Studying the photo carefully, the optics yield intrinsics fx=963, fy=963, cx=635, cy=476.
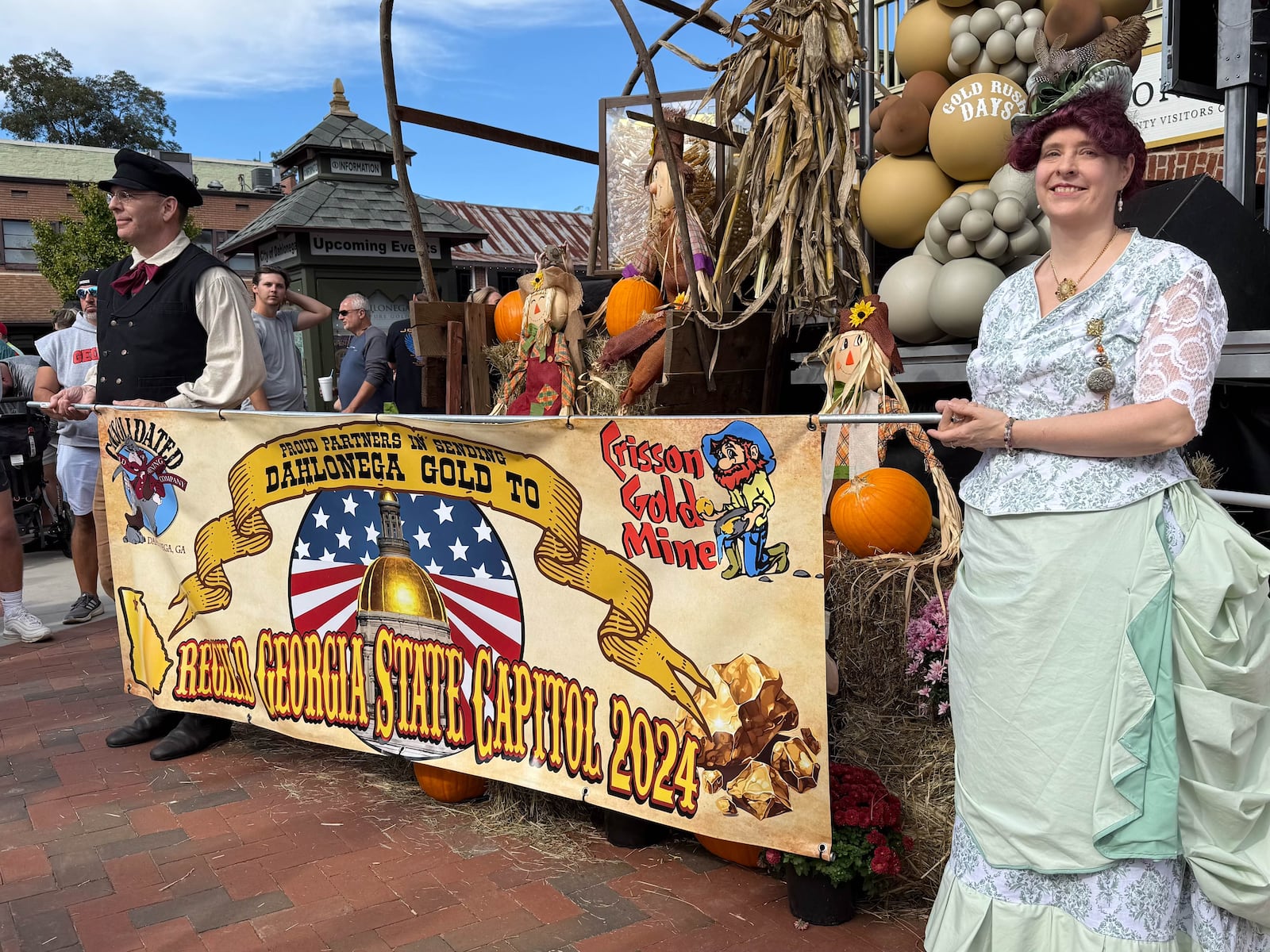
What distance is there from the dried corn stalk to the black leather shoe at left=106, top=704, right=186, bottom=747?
3.14 metres

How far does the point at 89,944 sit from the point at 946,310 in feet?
12.5

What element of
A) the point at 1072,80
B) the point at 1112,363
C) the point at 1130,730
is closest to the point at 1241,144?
the point at 1072,80

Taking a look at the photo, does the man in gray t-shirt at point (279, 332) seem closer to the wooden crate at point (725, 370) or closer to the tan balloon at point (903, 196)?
the wooden crate at point (725, 370)

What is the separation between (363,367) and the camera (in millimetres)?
7781

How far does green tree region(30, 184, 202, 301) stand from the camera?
25.9 meters

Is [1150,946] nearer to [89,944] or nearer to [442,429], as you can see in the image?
[442,429]

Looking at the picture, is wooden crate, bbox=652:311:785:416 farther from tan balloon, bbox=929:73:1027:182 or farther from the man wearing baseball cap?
the man wearing baseball cap

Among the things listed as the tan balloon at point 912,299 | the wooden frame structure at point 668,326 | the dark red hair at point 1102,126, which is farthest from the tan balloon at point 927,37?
the dark red hair at point 1102,126

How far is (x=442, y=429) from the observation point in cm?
325

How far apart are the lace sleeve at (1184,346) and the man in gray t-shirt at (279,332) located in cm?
528

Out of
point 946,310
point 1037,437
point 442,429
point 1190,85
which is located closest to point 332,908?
point 442,429

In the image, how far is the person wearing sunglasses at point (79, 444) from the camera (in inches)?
242

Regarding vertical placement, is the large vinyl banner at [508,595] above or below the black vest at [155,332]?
below

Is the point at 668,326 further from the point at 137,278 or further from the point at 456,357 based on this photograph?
the point at 137,278
